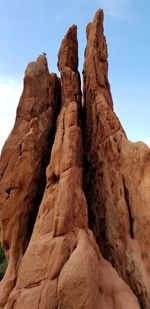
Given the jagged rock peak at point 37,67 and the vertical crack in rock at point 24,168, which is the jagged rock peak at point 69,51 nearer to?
the jagged rock peak at point 37,67

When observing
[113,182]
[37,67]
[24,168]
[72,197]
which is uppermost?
[37,67]

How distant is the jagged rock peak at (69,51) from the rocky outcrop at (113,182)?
0.75 metres

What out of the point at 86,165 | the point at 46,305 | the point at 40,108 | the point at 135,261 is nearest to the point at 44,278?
the point at 46,305


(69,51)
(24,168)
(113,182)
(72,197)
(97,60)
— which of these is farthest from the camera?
(69,51)

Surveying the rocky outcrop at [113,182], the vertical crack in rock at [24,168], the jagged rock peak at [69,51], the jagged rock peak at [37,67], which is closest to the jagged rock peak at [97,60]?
the rocky outcrop at [113,182]

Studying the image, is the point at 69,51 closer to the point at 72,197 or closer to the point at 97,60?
the point at 97,60

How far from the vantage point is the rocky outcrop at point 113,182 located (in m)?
12.6

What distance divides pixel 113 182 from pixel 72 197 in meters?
2.40

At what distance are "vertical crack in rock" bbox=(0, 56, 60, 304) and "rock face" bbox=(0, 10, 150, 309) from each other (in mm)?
38

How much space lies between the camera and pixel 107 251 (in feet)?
46.4

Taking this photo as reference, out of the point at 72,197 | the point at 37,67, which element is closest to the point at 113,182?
the point at 72,197

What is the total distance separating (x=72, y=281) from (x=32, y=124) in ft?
24.2

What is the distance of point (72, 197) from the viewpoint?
12.7 m

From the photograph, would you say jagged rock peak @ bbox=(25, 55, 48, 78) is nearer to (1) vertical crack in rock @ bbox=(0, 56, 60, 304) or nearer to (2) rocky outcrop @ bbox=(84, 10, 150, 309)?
(1) vertical crack in rock @ bbox=(0, 56, 60, 304)
